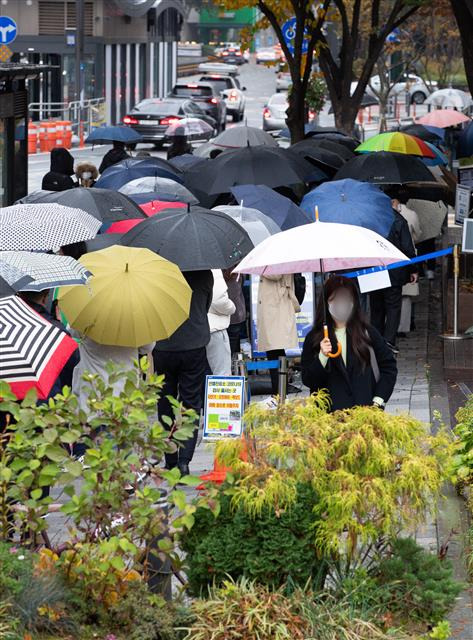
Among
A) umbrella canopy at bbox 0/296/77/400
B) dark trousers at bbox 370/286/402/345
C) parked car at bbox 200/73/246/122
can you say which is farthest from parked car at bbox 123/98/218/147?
umbrella canopy at bbox 0/296/77/400

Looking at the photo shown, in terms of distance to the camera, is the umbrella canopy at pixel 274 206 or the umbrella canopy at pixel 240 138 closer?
the umbrella canopy at pixel 274 206

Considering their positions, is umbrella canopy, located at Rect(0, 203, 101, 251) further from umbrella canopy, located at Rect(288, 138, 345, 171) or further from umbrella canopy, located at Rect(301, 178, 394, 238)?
umbrella canopy, located at Rect(288, 138, 345, 171)

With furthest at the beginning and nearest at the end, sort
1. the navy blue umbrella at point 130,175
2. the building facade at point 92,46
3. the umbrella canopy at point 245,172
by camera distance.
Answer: the building facade at point 92,46, the navy blue umbrella at point 130,175, the umbrella canopy at point 245,172

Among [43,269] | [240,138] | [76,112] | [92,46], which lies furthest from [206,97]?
[43,269]

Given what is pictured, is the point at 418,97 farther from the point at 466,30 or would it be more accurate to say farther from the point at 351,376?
the point at 351,376

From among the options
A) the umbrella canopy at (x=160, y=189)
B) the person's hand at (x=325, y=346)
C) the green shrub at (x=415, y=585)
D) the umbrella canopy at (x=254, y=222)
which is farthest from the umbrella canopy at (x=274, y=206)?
the green shrub at (x=415, y=585)

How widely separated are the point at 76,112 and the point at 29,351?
139 ft

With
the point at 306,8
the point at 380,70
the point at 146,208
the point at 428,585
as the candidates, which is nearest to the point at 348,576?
the point at 428,585

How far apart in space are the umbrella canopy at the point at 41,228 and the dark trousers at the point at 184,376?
1144 mm

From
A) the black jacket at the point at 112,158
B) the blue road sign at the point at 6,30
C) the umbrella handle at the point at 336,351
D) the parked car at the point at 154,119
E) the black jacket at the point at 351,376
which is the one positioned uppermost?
the blue road sign at the point at 6,30

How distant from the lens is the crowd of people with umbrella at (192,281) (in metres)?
7.71

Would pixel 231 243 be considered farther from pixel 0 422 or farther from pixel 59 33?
pixel 59 33

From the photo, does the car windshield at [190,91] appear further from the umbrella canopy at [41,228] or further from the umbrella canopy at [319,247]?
the umbrella canopy at [319,247]

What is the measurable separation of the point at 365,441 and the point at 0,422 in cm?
227
